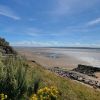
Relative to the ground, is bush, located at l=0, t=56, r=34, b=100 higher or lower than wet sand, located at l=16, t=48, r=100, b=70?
higher

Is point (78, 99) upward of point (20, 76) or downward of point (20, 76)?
downward

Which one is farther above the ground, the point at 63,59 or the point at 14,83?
the point at 14,83

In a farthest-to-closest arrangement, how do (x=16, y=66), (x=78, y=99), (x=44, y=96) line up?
1. (x=78, y=99)
2. (x=16, y=66)
3. (x=44, y=96)

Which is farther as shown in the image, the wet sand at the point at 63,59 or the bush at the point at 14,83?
the wet sand at the point at 63,59

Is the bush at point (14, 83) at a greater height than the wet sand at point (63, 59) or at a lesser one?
greater

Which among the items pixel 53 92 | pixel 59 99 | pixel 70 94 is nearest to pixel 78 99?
pixel 70 94

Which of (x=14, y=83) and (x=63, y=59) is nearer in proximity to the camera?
(x=14, y=83)

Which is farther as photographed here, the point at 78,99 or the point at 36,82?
the point at 78,99

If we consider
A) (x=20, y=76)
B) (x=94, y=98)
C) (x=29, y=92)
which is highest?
(x=20, y=76)

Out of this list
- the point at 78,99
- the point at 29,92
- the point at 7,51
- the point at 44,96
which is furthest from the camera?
the point at 7,51

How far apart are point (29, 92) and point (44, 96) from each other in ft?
6.99

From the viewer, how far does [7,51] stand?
21.6m

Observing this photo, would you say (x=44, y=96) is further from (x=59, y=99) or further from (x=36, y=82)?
(x=59, y=99)

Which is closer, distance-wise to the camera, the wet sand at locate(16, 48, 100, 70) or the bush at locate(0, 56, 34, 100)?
the bush at locate(0, 56, 34, 100)
